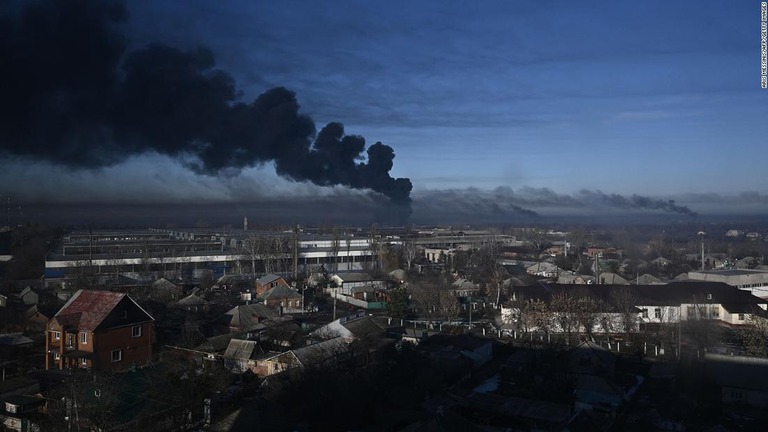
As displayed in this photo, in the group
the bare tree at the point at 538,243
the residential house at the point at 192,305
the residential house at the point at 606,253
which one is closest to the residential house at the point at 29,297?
the residential house at the point at 192,305

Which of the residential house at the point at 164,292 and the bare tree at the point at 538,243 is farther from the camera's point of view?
the bare tree at the point at 538,243

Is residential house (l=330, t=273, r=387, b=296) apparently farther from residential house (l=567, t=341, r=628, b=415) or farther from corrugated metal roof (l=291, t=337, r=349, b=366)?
→ residential house (l=567, t=341, r=628, b=415)

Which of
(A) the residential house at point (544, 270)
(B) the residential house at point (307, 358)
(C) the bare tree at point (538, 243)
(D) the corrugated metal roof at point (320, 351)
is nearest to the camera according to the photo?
(B) the residential house at point (307, 358)

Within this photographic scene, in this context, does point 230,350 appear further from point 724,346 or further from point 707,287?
point 707,287

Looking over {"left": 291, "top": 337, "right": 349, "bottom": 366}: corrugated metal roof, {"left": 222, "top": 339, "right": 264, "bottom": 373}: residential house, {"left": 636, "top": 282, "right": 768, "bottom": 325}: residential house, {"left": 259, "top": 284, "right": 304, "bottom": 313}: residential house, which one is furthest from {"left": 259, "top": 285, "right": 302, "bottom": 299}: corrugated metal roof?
{"left": 636, "top": 282, "right": 768, "bottom": 325}: residential house

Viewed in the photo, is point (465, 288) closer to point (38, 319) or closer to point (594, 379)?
point (594, 379)

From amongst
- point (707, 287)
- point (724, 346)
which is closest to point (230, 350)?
point (724, 346)

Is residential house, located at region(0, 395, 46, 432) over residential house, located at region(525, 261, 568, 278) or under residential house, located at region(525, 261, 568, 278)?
under

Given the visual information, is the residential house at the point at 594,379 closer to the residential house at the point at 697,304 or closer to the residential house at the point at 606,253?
the residential house at the point at 697,304
